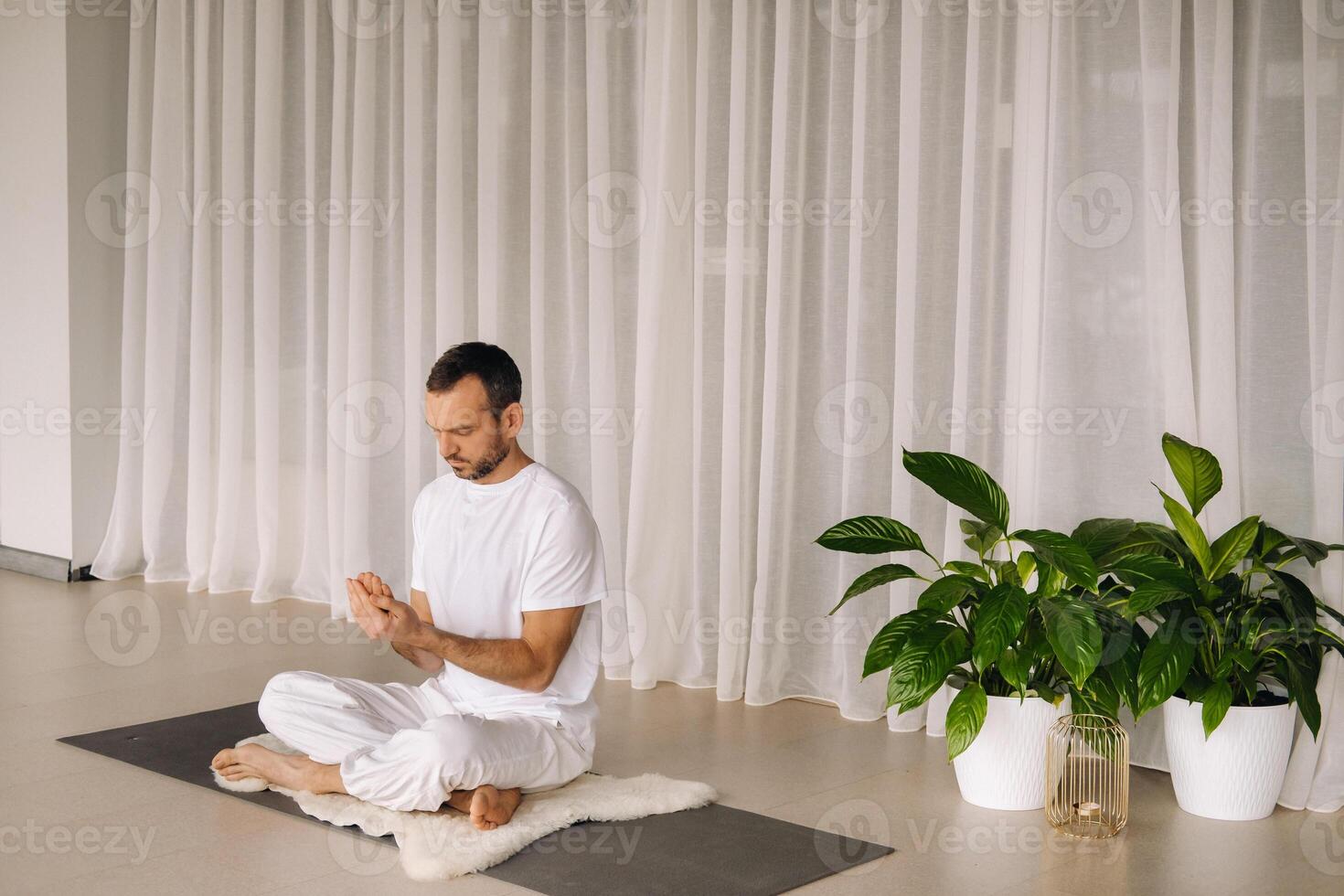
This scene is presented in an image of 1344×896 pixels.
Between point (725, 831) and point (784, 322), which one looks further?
point (784, 322)

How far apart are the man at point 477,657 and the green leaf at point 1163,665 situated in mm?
1177

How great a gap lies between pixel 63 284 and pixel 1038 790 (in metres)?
A: 4.51

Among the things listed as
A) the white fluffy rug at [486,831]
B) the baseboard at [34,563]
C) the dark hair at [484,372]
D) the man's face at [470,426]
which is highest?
the dark hair at [484,372]

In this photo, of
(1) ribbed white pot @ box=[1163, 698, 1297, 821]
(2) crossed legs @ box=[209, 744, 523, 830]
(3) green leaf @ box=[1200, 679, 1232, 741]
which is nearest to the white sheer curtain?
(1) ribbed white pot @ box=[1163, 698, 1297, 821]

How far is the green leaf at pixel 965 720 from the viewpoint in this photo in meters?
2.94

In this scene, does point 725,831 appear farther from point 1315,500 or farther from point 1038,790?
point 1315,500

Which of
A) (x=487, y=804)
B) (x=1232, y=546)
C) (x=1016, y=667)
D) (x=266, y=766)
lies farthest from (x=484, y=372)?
(x=1232, y=546)

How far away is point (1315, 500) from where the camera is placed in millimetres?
3186

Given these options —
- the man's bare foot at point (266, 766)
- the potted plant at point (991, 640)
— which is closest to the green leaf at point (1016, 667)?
the potted plant at point (991, 640)

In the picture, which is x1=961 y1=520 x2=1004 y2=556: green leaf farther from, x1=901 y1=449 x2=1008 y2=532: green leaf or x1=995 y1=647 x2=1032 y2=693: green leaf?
x1=995 y1=647 x2=1032 y2=693: green leaf

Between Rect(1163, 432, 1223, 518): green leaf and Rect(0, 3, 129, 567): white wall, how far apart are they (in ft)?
14.9

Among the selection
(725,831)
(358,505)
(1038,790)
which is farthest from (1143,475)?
(358,505)

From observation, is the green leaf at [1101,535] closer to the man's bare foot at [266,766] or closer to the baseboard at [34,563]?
the man's bare foot at [266,766]

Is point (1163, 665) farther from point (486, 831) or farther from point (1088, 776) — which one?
→ point (486, 831)
